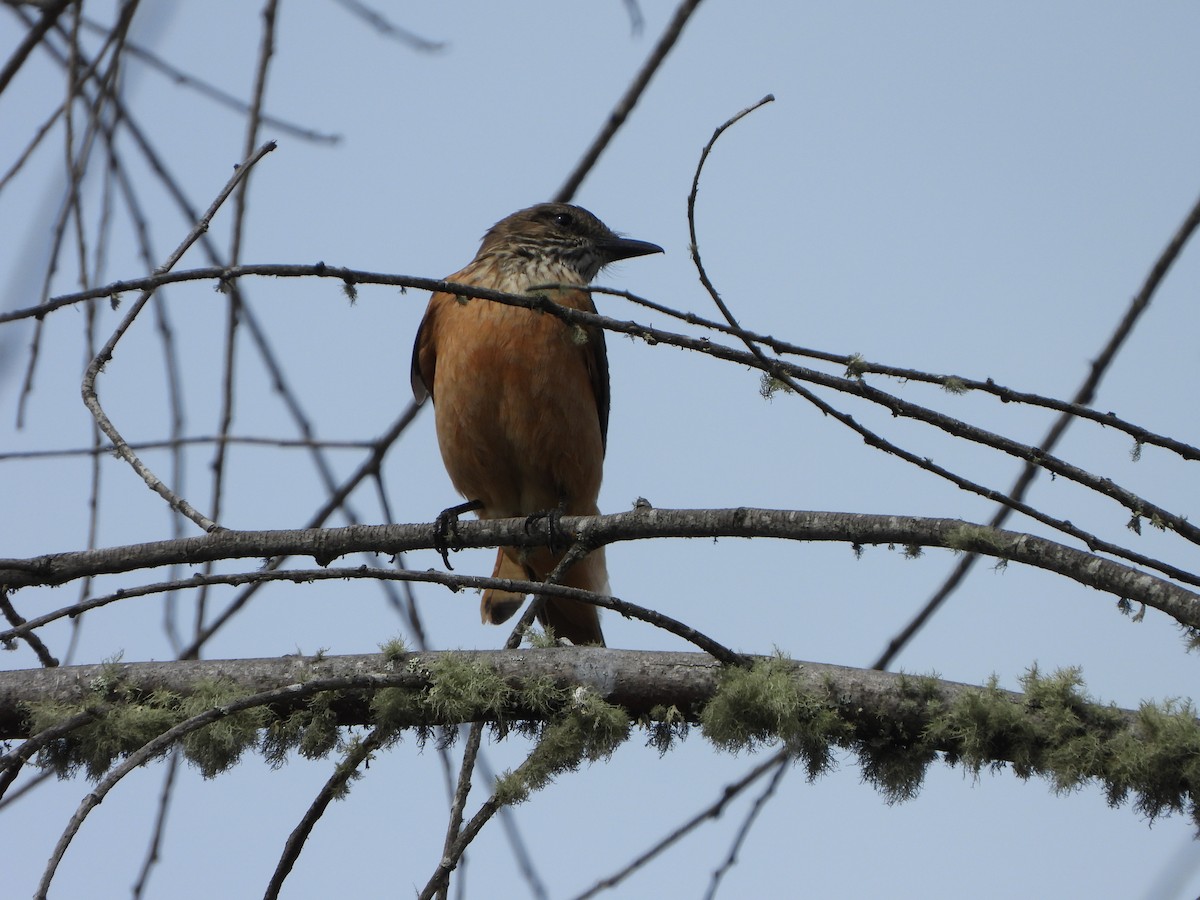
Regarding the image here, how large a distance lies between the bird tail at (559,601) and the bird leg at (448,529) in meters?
0.22

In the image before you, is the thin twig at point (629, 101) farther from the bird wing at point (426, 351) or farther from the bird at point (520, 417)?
the bird wing at point (426, 351)

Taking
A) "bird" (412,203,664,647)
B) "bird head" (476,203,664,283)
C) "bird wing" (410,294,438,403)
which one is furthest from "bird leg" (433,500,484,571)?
"bird head" (476,203,664,283)

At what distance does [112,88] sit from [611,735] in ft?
6.84


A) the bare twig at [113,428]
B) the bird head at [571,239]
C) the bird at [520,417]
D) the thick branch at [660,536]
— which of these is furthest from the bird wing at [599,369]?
the bare twig at [113,428]

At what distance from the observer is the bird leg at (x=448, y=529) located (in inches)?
130

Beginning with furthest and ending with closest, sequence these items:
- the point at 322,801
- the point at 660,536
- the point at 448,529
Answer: the point at 448,529 < the point at 660,536 < the point at 322,801

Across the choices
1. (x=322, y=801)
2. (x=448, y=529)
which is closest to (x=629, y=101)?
(x=448, y=529)

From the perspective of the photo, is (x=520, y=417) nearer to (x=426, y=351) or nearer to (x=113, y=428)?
(x=426, y=351)

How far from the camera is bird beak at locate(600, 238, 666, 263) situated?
19.1ft

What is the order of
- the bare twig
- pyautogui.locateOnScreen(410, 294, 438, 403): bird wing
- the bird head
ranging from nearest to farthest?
the bare twig < pyautogui.locateOnScreen(410, 294, 438, 403): bird wing < the bird head

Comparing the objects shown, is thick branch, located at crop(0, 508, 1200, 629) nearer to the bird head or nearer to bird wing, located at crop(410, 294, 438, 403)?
bird wing, located at crop(410, 294, 438, 403)

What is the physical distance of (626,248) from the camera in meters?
5.82

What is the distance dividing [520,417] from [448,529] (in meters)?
1.07

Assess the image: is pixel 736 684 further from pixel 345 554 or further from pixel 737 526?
pixel 345 554
